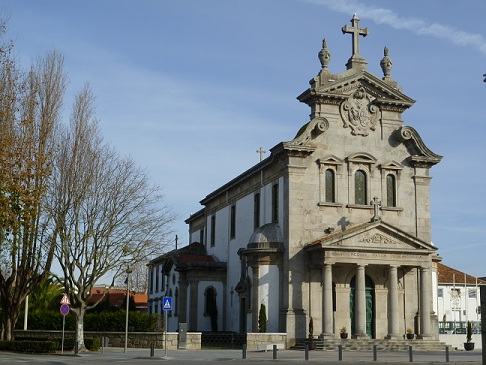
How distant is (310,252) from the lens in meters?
40.2

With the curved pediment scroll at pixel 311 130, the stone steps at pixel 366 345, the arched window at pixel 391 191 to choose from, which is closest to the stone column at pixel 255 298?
the stone steps at pixel 366 345

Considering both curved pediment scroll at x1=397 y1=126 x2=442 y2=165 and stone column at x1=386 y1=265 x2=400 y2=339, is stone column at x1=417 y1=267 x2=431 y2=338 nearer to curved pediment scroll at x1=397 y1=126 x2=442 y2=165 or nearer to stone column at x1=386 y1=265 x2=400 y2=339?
stone column at x1=386 y1=265 x2=400 y2=339

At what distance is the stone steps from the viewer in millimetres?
37531

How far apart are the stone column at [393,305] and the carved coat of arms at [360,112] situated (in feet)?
28.9

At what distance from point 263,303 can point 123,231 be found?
890cm

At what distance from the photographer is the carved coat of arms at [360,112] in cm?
4303

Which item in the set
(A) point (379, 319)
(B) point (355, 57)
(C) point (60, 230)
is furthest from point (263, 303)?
(B) point (355, 57)

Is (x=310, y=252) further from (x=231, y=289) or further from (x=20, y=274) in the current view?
(x=20, y=274)

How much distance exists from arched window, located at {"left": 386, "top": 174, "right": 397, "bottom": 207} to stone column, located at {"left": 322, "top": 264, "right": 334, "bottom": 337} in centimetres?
718

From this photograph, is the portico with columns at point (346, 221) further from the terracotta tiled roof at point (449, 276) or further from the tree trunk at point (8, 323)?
the terracotta tiled roof at point (449, 276)

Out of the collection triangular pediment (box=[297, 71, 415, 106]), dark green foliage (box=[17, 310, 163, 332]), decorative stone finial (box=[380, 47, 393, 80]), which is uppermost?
decorative stone finial (box=[380, 47, 393, 80])

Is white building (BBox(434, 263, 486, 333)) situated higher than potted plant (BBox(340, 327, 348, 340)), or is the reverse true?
white building (BBox(434, 263, 486, 333))

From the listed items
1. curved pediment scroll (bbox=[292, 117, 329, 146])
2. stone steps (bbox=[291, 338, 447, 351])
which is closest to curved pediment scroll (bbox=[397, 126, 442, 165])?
curved pediment scroll (bbox=[292, 117, 329, 146])

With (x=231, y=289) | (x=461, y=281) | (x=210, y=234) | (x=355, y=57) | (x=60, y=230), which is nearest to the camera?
(x=60, y=230)
